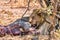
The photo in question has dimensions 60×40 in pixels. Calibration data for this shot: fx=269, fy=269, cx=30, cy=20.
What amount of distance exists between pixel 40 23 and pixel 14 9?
2.44 metres

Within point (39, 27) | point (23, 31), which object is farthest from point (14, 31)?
point (39, 27)

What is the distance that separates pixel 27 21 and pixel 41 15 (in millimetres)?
340

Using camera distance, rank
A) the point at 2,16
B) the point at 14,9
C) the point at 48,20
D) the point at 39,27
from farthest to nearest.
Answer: the point at 14,9 < the point at 2,16 < the point at 39,27 < the point at 48,20

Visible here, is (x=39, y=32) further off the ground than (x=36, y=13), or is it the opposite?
(x=36, y=13)

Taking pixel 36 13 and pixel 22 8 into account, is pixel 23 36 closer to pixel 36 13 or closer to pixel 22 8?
pixel 36 13

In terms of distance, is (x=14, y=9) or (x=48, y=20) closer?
(x=48, y=20)

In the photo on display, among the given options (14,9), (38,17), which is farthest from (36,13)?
(14,9)

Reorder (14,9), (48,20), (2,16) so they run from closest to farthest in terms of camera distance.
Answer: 1. (48,20)
2. (2,16)
3. (14,9)

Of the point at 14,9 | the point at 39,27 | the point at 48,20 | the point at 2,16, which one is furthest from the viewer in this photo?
the point at 14,9

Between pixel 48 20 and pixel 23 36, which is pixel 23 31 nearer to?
pixel 23 36

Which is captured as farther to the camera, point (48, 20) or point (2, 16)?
point (2, 16)

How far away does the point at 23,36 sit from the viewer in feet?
16.0

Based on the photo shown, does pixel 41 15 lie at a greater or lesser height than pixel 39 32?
greater

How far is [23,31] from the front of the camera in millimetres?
4945
